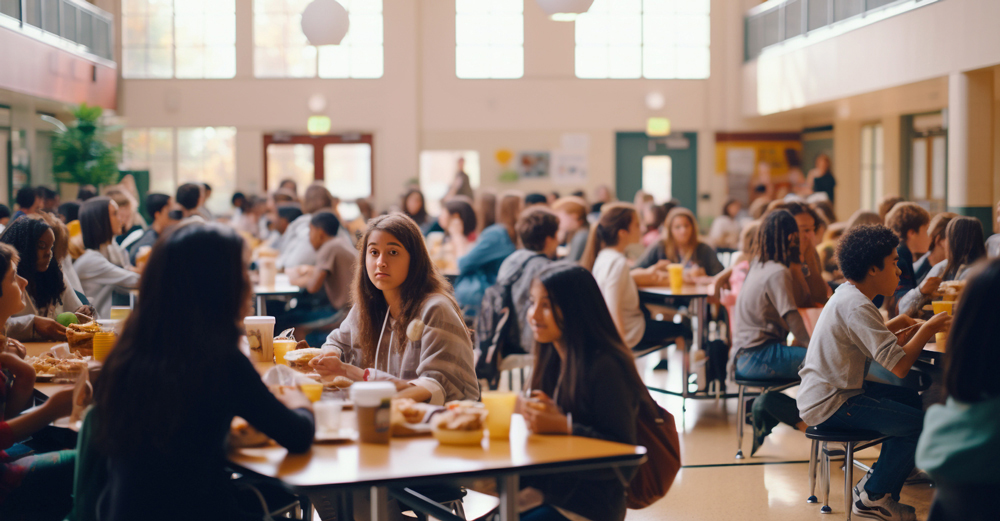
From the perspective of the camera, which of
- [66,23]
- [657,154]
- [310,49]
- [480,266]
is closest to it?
[480,266]

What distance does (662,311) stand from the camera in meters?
6.86

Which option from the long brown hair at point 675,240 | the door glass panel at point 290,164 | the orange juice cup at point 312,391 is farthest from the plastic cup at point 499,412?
the door glass panel at point 290,164

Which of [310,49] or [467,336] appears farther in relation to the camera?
[310,49]

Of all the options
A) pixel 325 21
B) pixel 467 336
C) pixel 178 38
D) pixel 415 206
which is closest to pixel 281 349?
pixel 467 336

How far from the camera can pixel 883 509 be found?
356cm

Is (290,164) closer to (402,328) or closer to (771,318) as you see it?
(771,318)

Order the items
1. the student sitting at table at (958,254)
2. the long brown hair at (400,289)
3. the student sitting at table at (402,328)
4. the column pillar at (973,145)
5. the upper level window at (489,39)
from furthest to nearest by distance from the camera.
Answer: the upper level window at (489,39)
the column pillar at (973,145)
the student sitting at table at (958,254)
the long brown hair at (400,289)
the student sitting at table at (402,328)

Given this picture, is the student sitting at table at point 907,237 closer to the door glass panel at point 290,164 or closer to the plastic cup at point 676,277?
the plastic cup at point 676,277

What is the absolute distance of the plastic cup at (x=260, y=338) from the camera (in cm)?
320

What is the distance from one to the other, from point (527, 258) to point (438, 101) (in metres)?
9.94

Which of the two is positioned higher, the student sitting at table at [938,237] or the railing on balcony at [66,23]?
the railing on balcony at [66,23]

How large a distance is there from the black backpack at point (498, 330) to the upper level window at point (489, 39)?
9.92 metres

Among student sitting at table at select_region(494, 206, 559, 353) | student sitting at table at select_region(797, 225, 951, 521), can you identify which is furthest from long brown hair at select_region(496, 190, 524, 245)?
→ student sitting at table at select_region(797, 225, 951, 521)

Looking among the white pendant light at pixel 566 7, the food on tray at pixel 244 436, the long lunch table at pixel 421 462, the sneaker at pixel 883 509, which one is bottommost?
the sneaker at pixel 883 509
